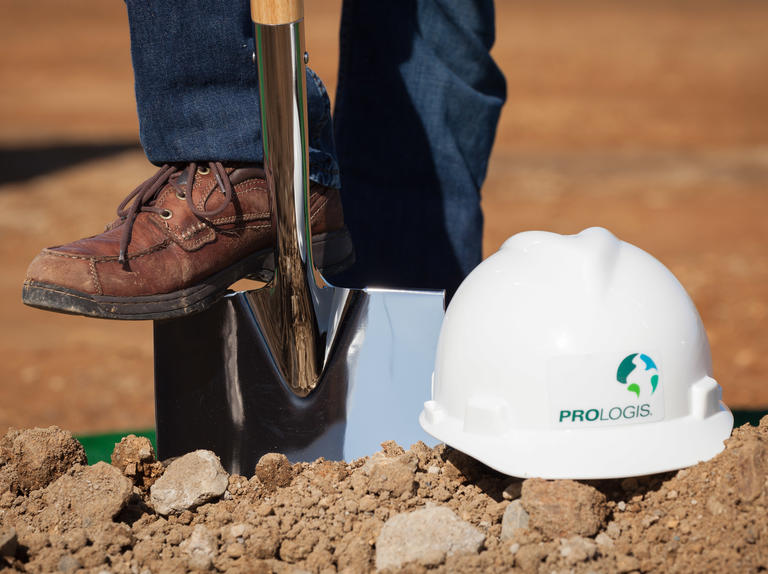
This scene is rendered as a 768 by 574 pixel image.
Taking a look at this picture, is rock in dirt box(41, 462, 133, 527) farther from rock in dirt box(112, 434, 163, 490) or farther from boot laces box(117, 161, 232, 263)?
boot laces box(117, 161, 232, 263)

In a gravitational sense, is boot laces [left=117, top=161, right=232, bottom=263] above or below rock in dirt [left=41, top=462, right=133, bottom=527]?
above

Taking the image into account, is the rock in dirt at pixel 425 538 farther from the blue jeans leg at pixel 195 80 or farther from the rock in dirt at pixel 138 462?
the blue jeans leg at pixel 195 80

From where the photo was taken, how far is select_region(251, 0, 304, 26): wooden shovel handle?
163 centimetres

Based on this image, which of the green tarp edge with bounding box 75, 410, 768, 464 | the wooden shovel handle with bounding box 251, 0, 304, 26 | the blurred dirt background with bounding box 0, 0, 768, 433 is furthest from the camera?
the blurred dirt background with bounding box 0, 0, 768, 433

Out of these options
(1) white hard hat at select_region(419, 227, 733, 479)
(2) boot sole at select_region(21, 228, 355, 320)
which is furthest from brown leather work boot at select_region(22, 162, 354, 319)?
(1) white hard hat at select_region(419, 227, 733, 479)

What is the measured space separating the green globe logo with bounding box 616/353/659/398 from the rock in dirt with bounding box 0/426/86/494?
0.97 metres

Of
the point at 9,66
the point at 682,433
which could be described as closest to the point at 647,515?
the point at 682,433

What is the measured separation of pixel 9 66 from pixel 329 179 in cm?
1111

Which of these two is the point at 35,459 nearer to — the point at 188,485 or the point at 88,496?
the point at 88,496

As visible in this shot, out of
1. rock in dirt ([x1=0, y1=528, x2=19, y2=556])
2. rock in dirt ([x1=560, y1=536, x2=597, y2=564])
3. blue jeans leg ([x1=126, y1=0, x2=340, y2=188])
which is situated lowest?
rock in dirt ([x1=0, y1=528, x2=19, y2=556])

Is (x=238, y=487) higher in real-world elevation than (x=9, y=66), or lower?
higher

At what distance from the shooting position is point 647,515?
142 cm

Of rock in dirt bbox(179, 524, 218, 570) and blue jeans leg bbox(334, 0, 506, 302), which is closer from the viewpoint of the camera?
rock in dirt bbox(179, 524, 218, 570)

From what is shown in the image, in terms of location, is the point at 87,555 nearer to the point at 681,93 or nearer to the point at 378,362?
the point at 378,362
